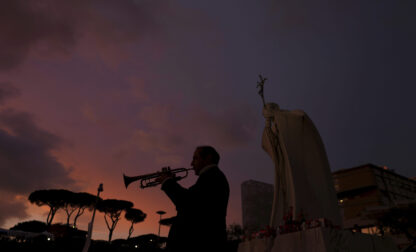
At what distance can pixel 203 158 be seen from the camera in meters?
2.83

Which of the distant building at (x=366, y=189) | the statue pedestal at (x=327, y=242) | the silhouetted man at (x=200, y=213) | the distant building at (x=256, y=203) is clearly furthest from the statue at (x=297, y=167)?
the distant building at (x=256, y=203)

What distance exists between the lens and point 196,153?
2.87m

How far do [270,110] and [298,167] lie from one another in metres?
2.59

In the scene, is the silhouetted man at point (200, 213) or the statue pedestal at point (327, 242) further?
the statue pedestal at point (327, 242)

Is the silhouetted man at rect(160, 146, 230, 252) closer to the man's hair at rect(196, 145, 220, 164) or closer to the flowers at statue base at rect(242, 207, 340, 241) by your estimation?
the man's hair at rect(196, 145, 220, 164)

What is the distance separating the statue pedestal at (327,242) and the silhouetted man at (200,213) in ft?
10.4

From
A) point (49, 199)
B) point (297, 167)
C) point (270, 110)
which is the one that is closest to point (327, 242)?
point (297, 167)

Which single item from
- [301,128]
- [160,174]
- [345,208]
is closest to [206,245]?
[160,174]

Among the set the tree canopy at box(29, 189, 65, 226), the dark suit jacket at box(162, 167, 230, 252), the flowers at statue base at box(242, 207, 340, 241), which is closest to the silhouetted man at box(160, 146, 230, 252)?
the dark suit jacket at box(162, 167, 230, 252)

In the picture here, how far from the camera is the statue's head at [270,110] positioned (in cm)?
1069

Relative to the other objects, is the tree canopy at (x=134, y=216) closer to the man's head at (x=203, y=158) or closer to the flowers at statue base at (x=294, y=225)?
the flowers at statue base at (x=294, y=225)

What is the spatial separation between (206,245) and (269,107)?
9109 mm

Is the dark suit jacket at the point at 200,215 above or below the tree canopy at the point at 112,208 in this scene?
below

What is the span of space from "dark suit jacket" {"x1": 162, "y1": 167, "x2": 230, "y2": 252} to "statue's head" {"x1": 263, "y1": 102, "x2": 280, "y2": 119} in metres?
8.47
